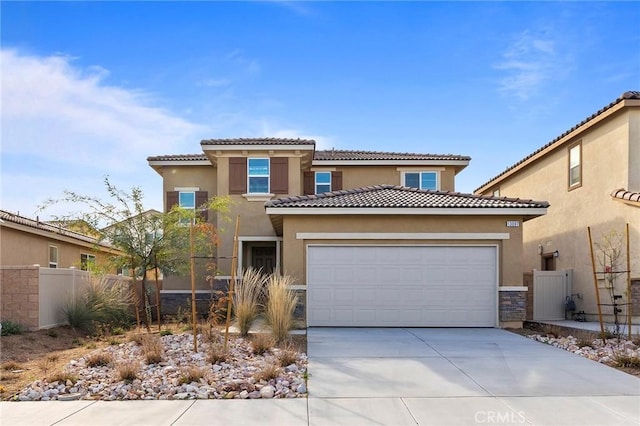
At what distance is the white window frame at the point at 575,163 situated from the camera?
61.5 ft

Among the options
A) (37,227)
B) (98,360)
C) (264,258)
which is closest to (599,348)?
(98,360)

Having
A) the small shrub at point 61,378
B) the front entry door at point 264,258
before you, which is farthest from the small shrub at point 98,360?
the front entry door at point 264,258

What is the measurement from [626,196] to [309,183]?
12.2 meters

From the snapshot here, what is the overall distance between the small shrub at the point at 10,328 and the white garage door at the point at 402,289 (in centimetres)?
750

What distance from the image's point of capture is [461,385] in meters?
8.34

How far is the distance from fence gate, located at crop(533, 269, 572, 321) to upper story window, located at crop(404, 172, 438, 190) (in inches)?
251

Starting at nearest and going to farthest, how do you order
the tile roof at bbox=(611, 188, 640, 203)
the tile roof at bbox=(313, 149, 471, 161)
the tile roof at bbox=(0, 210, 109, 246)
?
the tile roof at bbox=(611, 188, 640, 203) → the tile roof at bbox=(0, 210, 109, 246) → the tile roof at bbox=(313, 149, 471, 161)

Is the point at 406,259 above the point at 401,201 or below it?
below

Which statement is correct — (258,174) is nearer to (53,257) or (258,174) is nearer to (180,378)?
(53,257)

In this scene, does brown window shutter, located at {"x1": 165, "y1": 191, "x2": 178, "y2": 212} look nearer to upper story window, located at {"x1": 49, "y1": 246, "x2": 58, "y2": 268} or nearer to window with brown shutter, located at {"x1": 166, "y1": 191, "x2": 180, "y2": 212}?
window with brown shutter, located at {"x1": 166, "y1": 191, "x2": 180, "y2": 212}

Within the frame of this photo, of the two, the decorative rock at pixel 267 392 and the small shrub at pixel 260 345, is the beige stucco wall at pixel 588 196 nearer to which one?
the small shrub at pixel 260 345

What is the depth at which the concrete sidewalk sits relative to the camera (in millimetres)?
6770

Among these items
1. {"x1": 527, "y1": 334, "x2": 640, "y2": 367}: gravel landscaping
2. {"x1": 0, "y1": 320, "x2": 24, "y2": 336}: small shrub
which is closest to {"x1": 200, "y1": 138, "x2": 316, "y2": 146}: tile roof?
{"x1": 0, "y1": 320, "x2": 24, "y2": 336}: small shrub

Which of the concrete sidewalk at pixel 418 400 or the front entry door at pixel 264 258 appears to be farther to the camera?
the front entry door at pixel 264 258
